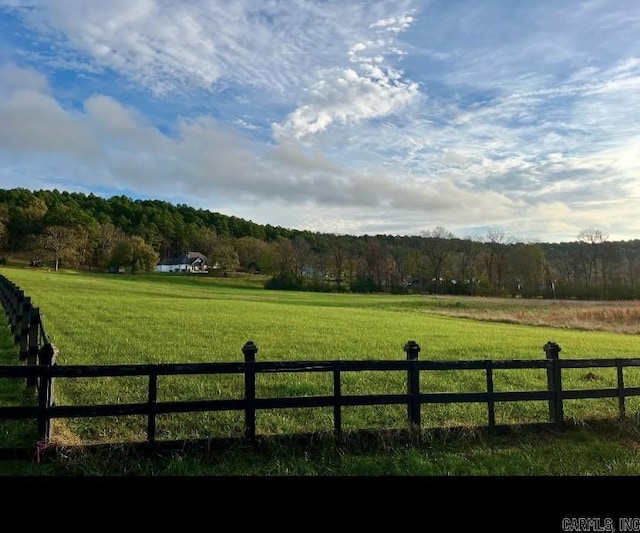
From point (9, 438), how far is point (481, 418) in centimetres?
796

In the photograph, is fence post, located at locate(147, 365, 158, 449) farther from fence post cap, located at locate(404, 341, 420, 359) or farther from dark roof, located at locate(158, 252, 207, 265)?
dark roof, located at locate(158, 252, 207, 265)

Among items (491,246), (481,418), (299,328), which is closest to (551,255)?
(491,246)

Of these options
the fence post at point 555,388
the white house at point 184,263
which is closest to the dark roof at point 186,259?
the white house at point 184,263

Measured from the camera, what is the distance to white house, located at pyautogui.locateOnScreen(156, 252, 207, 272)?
15700 cm

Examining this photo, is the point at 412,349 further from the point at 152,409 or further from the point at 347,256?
the point at 347,256

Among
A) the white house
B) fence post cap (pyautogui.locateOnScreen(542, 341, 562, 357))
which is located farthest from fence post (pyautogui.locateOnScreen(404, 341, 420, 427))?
the white house

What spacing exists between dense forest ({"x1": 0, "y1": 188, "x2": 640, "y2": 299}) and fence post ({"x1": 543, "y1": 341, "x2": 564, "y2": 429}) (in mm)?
90338

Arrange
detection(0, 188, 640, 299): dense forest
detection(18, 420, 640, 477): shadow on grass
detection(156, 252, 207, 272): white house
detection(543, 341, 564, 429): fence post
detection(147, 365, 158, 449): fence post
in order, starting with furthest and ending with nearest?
detection(156, 252, 207, 272): white house < detection(0, 188, 640, 299): dense forest < detection(543, 341, 564, 429): fence post < detection(147, 365, 158, 449): fence post < detection(18, 420, 640, 477): shadow on grass

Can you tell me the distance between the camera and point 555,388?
866 centimetres

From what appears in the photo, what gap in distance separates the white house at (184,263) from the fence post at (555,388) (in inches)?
A: 5911

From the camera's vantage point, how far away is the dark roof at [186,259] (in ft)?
523

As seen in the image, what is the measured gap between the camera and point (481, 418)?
386 inches

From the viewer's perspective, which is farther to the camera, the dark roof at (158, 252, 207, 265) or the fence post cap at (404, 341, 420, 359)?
the dark roof at (158, 252, 207, 265)

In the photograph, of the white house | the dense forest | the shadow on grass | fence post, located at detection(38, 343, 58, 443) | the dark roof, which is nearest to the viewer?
the shadow on grass
